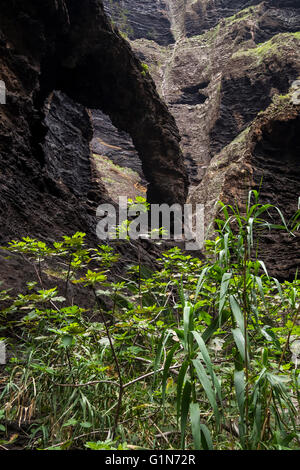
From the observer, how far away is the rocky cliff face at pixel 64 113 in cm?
477

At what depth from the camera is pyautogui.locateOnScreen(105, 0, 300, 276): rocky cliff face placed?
18.4m

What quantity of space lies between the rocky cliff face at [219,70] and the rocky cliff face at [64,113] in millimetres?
3251

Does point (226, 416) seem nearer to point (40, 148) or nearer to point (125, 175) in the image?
point (40, 148)

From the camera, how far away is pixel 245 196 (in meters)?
9.85

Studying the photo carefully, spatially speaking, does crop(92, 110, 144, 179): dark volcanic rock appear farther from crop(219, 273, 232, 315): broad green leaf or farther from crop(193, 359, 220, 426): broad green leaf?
crop(193, 359, 220, 426): broad green leaf

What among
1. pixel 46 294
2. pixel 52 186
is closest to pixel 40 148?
pixel 52 186

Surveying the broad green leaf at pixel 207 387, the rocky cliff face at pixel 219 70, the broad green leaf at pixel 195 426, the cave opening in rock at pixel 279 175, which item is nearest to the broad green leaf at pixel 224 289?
the broad green leaf at pixel 207 387

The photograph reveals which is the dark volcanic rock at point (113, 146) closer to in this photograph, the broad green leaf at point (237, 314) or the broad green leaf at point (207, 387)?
the broad green leaf at point (237, 314)

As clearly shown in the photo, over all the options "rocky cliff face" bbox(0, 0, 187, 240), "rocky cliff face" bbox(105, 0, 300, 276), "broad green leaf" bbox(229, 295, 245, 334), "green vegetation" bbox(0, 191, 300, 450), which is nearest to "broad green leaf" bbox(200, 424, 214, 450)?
"green vegetation" bbox(0, 191, 300, 450)

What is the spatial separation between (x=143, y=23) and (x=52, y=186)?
3446 centimetres

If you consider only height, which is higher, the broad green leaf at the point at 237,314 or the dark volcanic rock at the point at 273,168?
the dark volcanic rock at the point at 273,168

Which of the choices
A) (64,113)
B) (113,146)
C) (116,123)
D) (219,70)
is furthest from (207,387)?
(219,70)

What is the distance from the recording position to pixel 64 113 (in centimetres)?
1131

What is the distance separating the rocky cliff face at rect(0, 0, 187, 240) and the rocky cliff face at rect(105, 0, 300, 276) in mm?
3251
